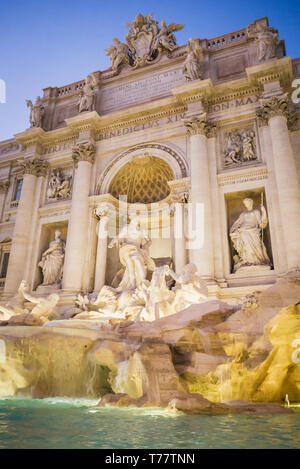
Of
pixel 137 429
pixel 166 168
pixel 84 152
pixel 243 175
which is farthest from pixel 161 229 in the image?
pixel 137 429

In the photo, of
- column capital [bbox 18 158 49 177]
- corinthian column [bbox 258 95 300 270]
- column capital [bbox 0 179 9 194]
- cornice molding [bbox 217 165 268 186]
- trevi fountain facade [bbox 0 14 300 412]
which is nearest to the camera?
trevi fountain facade [bbox 0 14 300 412]

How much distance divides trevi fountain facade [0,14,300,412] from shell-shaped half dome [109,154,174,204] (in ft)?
0.24

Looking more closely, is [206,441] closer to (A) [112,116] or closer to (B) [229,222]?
(B) [229,222]

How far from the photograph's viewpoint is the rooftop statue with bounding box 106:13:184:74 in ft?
59.5

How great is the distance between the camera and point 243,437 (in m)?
3.73

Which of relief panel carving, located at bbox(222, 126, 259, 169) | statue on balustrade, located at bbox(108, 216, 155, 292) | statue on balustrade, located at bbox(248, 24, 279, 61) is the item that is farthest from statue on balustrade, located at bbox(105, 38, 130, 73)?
statue on balustrade, located at bbox(108, 216, 155, 292)

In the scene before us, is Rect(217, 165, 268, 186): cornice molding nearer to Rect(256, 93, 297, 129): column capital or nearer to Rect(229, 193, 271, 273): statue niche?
Rect(229, 193, 271, 273): statue niche

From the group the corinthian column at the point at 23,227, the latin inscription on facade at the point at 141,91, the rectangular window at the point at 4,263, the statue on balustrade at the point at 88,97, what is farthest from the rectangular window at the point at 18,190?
the latin inscription on facade at the point at 141,91

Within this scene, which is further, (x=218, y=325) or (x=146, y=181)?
(x=146, y=181)

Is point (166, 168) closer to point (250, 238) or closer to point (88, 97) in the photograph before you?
point (250, 238)

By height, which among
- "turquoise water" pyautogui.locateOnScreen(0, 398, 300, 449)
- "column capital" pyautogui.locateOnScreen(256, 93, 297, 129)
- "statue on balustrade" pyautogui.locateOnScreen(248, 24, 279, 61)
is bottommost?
"turquoise water" pyautogui.locateOnScreen(0, 398, 300, 449)

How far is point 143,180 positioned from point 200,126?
14.2 feet
